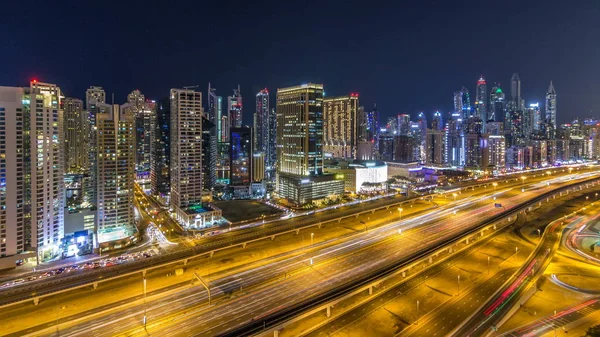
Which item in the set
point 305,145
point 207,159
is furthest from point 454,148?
point 207,159

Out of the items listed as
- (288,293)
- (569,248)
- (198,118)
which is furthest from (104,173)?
(569,248)

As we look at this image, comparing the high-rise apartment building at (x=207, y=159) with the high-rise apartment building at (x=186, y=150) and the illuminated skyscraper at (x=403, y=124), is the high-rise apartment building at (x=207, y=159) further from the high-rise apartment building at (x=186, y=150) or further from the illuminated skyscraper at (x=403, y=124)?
the illuminated skyscraper at (x=403, y=124)

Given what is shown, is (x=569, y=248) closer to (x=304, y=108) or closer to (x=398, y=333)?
(x=398, y=333)

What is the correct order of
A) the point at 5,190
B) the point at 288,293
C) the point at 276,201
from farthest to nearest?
the point at 276,201
the point at 5,190
the point at 288,293

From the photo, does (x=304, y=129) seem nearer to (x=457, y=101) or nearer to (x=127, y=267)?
(x=127, y=267)

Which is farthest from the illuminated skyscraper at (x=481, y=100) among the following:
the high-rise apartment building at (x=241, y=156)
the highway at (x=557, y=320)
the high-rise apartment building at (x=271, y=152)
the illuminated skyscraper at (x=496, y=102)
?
the highway at (x=557, y=320)
